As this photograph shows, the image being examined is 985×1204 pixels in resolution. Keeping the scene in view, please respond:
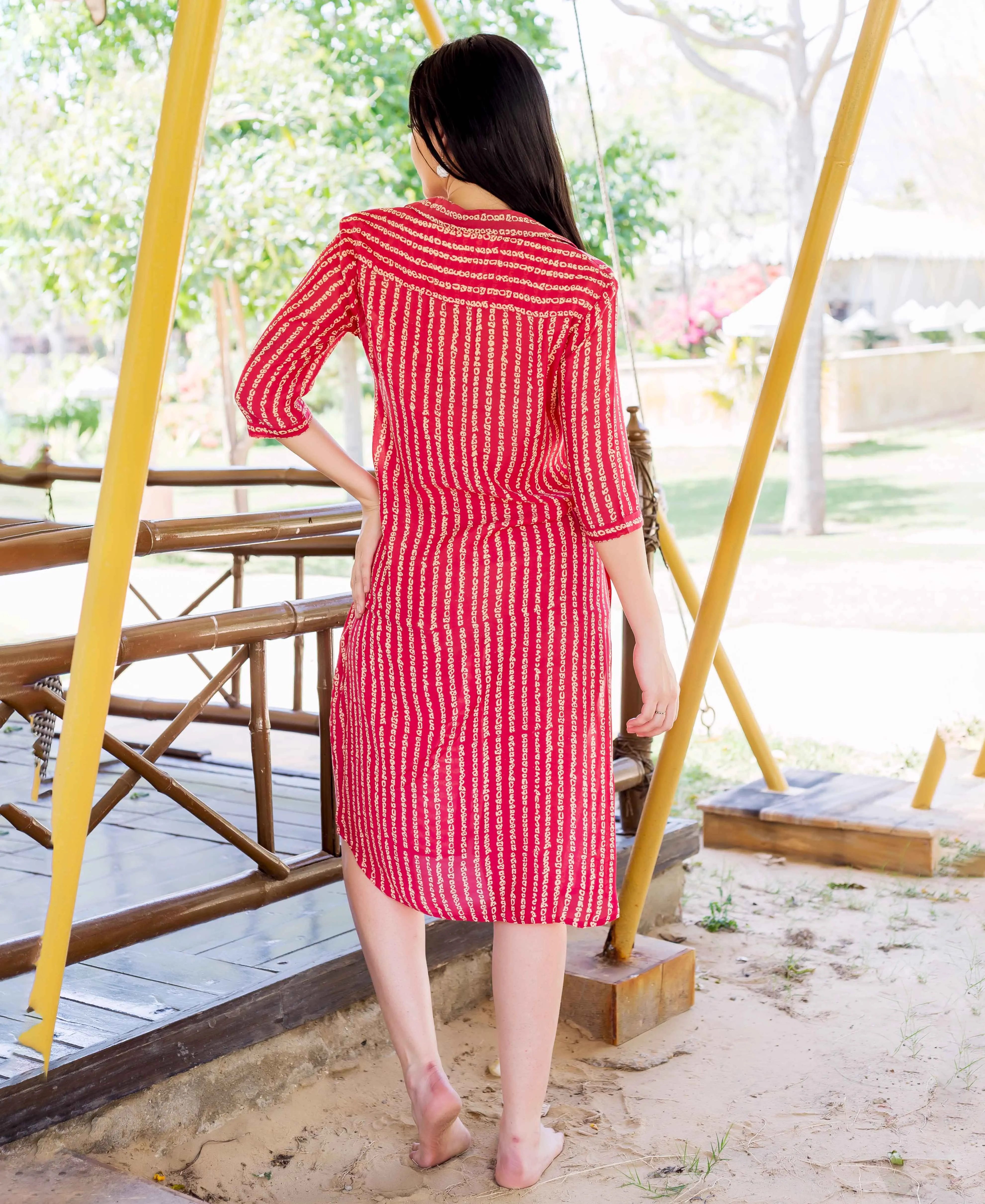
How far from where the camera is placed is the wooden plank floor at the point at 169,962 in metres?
1.82

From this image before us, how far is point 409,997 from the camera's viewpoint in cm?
187

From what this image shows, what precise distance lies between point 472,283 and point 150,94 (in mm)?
8705

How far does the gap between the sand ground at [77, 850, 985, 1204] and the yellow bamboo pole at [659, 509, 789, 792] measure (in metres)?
0.65

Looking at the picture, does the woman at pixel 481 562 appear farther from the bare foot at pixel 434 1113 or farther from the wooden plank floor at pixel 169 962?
the wooden plank floor at pixel 169 962

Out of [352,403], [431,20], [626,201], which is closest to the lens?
[431,20]

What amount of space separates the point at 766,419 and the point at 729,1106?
115cm

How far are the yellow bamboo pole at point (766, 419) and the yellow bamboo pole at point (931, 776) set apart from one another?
1558mm

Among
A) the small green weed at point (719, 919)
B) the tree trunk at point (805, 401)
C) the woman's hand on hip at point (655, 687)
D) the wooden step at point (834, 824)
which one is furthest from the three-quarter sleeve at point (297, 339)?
the tree trunk at point (805, 401)

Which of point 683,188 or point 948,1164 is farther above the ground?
point 683,188

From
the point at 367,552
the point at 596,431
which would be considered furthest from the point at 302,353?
the point at 596,431

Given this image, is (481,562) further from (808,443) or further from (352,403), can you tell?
(352,403)

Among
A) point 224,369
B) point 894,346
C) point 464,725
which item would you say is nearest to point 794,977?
point 464,725

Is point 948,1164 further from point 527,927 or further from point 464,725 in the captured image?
point 464,725

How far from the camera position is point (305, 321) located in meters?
1.72
